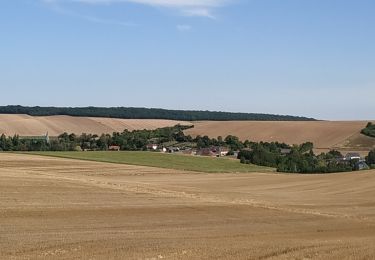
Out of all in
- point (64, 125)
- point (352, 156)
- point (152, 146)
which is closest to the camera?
point (352, 156)

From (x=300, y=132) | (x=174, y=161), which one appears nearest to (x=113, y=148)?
(x=300, y=132)

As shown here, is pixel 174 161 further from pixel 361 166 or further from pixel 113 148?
pixel 113 148

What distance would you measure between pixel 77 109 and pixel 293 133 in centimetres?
7082

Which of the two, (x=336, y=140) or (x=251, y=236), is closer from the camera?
(x=251, y=236)

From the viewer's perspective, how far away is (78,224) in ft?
74.7

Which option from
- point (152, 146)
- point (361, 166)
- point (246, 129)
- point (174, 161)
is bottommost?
point (174, 161)

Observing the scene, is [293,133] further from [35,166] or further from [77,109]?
[77,109]

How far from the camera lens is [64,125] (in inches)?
5059

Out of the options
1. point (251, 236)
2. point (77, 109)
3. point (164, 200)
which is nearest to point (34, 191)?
point (164, 200)

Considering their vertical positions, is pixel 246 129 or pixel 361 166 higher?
pixel 246 129

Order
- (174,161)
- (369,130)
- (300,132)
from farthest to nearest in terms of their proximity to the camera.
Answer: (300,132) → (369,130) → (174,161)

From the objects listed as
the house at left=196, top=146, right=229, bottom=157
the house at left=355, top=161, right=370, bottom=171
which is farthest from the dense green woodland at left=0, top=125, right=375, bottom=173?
the house at left=196, top=146, right=229, bottom=157

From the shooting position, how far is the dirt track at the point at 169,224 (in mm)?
16688

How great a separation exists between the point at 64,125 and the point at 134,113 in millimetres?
44650
